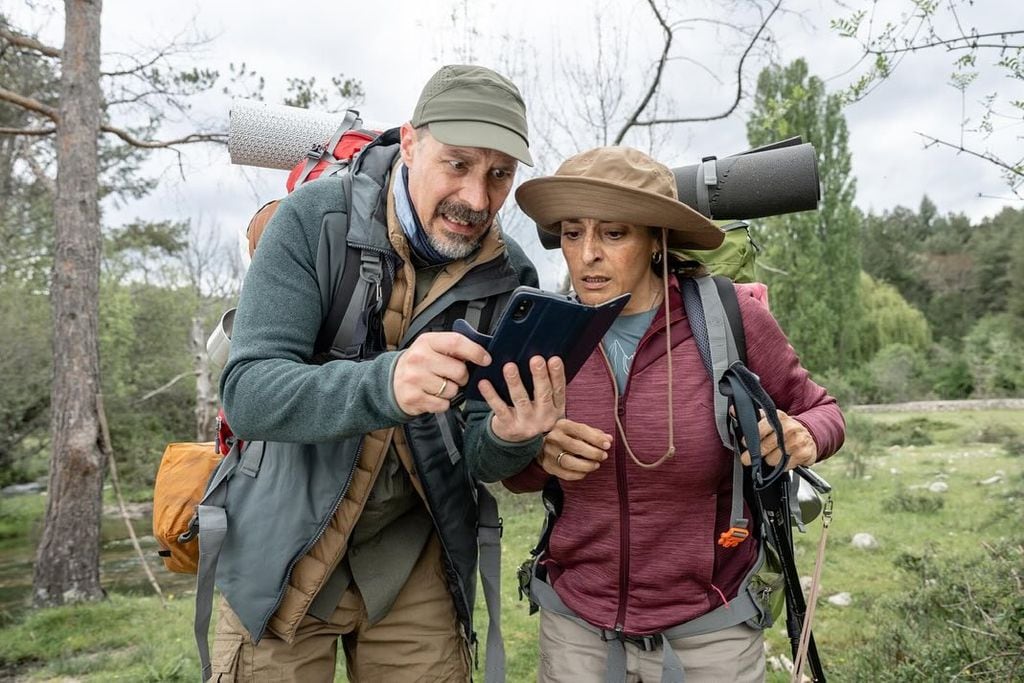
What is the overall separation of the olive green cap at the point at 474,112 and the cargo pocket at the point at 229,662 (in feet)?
5.24

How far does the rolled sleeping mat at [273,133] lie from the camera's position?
274 cm

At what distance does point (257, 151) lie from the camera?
2.78 meters

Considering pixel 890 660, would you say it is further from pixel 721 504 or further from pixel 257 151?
pixel 257 151

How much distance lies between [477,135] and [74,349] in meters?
8.01

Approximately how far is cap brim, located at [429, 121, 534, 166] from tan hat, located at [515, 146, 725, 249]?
12 centimetres

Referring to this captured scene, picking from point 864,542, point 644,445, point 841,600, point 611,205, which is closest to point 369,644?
point 644,445

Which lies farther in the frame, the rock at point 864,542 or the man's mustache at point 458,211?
the rock at point 864,542

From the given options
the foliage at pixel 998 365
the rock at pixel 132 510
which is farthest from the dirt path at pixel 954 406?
the rock at pixel 132 510

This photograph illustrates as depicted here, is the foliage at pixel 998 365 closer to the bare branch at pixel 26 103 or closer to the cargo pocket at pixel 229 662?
the bare branch at pixel 26 103

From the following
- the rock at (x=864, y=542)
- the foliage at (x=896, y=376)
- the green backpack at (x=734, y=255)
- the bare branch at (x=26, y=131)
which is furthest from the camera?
the foliage at (x=896, y=376)

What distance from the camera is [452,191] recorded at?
6.89ft

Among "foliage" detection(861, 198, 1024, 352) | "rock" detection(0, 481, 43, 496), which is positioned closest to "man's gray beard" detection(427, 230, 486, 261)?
"rock" detection(0, 481, 43, 496)

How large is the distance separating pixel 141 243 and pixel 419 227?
1999cm

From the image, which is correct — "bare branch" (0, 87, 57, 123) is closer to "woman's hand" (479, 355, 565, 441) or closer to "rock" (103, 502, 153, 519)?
"woman's hand" (479, 355, 565, 441)
